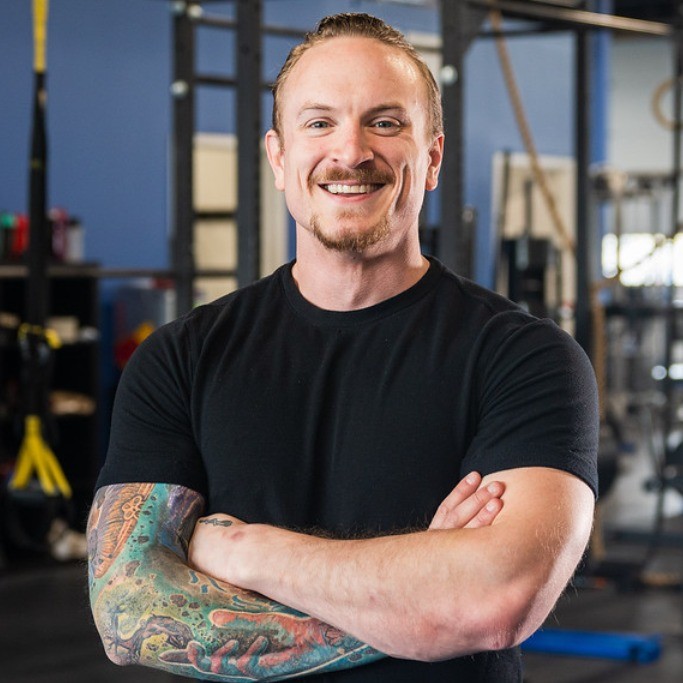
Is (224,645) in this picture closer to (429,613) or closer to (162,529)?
(162,529)

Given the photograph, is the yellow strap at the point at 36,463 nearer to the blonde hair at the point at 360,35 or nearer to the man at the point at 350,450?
the man at the point at 350,450

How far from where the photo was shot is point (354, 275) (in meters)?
1.65

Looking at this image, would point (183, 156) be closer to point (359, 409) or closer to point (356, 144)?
point (356, 144)

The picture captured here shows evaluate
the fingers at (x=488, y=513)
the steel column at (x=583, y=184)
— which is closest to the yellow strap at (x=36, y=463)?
the fingers at (x=488, y=513)

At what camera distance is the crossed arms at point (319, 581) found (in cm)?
144

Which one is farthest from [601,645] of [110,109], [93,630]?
[110,109]

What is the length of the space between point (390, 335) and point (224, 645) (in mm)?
464

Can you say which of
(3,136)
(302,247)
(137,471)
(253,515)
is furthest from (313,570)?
(3,136)

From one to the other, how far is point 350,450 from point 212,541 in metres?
0.23

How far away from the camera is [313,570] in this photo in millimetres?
1494

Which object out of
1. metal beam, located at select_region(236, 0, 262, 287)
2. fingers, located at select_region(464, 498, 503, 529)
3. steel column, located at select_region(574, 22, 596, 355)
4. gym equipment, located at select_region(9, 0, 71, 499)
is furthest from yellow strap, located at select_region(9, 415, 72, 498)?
steel column, located at select_region(574, 22, 596, 355)

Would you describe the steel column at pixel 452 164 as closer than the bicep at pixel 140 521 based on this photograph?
No

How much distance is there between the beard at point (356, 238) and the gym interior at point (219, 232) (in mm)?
1335

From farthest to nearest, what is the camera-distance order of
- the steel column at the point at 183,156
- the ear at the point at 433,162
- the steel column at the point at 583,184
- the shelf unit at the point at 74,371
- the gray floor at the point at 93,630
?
the shelf unit at the point at 74,371
the steel column at the point at 583,184
the gray floor at the point at 93,630
the steel column at the point at 183,156
the ear at the point at 433,162
